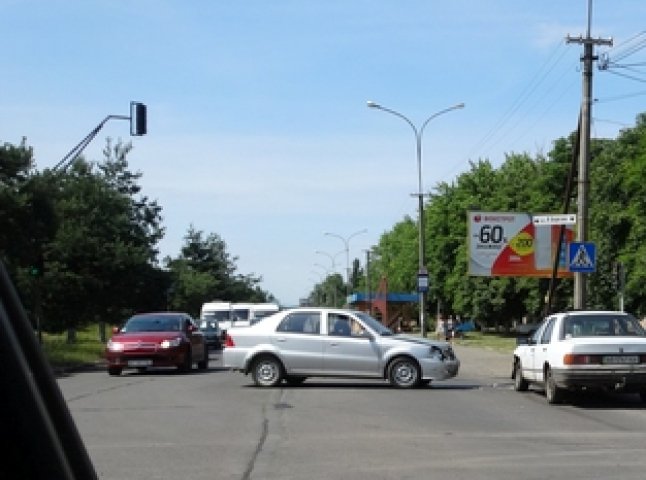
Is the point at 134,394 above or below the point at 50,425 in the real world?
below

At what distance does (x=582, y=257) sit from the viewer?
2269 centimetres

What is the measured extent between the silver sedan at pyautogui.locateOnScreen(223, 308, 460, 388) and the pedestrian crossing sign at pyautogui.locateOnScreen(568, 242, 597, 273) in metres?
4.52

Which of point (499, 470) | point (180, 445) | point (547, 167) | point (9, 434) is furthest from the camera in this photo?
point (547, 167)

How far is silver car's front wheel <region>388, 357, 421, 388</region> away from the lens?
1942 centimetres

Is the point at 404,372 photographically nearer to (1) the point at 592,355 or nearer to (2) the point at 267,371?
(2) the point at 267,371

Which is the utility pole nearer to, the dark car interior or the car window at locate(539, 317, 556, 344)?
the car window at locate(539, 317, 556, 344)

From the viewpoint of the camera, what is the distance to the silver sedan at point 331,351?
19.4m

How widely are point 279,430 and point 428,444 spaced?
7.08 ft

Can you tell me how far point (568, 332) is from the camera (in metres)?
16.9

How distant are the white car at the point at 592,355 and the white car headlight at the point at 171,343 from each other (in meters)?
9.58

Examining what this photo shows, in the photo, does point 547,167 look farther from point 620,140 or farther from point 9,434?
point 9,434

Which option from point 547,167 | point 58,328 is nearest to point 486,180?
point 547,167

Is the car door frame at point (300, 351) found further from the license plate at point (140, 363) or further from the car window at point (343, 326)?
the license plate at point (140, 363)

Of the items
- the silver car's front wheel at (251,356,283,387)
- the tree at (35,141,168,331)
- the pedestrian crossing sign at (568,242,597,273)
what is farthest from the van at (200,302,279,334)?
the silver car's front wheel at (251,356,283,387)
